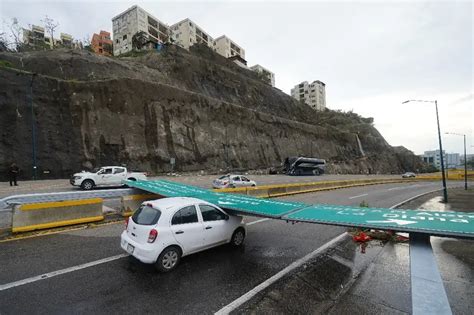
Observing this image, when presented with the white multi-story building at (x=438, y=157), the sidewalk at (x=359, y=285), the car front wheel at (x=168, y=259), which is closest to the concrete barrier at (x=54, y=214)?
the car front wheel at (x=168, y=259)

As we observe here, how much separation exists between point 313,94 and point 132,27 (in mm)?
89139

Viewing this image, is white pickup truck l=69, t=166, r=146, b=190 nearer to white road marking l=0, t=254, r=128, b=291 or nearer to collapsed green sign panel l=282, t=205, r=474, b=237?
white road marking l=0, t=254, r=128, b=291

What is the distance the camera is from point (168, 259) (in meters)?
6.43

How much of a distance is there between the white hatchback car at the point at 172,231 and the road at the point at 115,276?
0.39 m

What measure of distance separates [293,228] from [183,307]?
676 centimetres

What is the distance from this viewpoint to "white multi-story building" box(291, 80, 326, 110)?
142 metres

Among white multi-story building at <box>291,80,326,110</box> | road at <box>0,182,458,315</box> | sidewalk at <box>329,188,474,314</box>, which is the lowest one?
sidewalk at <box>329,188,474,314</box>

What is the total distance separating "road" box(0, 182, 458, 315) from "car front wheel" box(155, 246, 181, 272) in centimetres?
15

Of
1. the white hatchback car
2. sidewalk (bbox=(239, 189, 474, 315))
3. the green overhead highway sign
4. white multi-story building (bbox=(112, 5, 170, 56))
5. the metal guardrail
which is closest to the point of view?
sidewalk (bbox=(239, 189, 474, 315))

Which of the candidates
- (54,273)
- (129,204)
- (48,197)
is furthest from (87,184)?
(54,273)

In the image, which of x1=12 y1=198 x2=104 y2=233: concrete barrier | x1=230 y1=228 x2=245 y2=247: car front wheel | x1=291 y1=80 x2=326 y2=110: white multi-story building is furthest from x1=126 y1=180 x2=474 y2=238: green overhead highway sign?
x1=291 y1=80 x2=326 y2=110: white multi-story building

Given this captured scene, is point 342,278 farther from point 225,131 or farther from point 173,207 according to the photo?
point 225,131

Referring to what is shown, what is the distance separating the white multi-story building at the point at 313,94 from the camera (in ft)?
467

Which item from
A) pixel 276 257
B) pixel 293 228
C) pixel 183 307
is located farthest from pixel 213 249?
pixel 293 228
